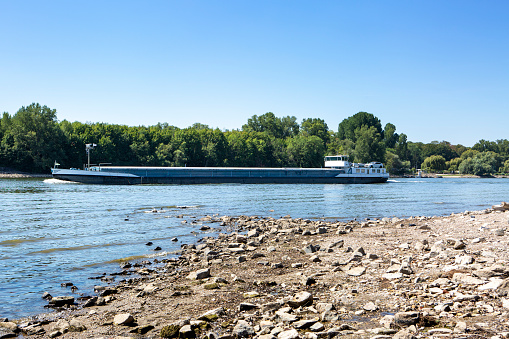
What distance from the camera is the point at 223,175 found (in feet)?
270

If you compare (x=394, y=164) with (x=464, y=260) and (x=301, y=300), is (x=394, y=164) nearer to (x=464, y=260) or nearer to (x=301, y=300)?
(x=464, y=260)

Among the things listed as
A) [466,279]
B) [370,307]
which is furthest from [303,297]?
[466,279]

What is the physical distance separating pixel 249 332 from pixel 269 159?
15268cm

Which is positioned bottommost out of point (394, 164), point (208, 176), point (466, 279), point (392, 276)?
point (392, 276)

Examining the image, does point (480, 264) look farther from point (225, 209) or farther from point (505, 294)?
point (225, 209)

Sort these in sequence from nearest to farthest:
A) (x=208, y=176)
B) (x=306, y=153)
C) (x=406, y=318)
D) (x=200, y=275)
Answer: (x=406, y=318), (x=200, y=275), (x=208, y=176), (x=306, y=153)

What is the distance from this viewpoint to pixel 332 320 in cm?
766

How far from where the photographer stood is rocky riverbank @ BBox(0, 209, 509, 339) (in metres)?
7.23

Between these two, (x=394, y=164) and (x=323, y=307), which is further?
(x=394, y=164)

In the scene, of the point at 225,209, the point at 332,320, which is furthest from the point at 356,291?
the point at 225,209

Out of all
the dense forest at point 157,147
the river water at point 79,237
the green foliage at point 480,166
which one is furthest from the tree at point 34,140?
the green foliage at point 480,166

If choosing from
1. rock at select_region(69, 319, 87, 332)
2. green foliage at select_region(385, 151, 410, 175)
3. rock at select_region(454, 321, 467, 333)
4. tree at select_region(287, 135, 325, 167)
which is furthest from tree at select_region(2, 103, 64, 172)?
→ green foliage at select_region(385, 151, 410, 175)

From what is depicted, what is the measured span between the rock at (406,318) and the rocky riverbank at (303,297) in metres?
0.02

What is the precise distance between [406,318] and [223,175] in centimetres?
7575
